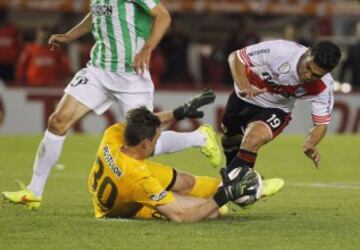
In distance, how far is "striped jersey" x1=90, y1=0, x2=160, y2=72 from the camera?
10.6m

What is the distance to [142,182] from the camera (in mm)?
9062

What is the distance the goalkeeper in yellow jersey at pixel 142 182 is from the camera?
356 inches

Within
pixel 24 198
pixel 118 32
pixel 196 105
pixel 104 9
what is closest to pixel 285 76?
pixel 196 105

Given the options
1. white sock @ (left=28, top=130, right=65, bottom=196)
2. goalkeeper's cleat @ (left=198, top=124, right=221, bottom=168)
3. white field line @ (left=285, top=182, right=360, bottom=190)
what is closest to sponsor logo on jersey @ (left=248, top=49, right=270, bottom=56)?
goalkeeper's cleat @ (left=198, top=124, right=221, bottom=168)

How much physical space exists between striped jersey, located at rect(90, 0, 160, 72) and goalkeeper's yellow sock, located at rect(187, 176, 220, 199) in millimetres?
1380

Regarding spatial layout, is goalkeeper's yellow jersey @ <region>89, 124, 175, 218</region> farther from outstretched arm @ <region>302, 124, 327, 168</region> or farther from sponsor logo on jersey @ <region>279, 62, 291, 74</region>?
sponsor logo on jersey @ <region>279, 62, 291, 74</region>

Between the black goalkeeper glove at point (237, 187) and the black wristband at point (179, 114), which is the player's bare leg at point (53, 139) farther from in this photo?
the black goalkeeper glove at point (237, 187)

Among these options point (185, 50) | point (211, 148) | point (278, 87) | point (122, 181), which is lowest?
point (185, 50)

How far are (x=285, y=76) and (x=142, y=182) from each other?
176cm

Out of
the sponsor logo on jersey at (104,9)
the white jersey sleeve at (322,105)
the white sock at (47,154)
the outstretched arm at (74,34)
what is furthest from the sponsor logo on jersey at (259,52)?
the white sock at (47,154)

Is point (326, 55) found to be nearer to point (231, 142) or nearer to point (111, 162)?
point (111, 162)

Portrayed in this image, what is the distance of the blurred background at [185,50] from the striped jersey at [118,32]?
10155mm

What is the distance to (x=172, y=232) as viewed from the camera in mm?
8906

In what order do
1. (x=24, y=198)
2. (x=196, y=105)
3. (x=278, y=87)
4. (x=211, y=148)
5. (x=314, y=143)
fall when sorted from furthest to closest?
(x=211, y=148) < (x=278, y=87) < (x=24, y=198) < (x=314, y=143) < (x=196, y=105)
